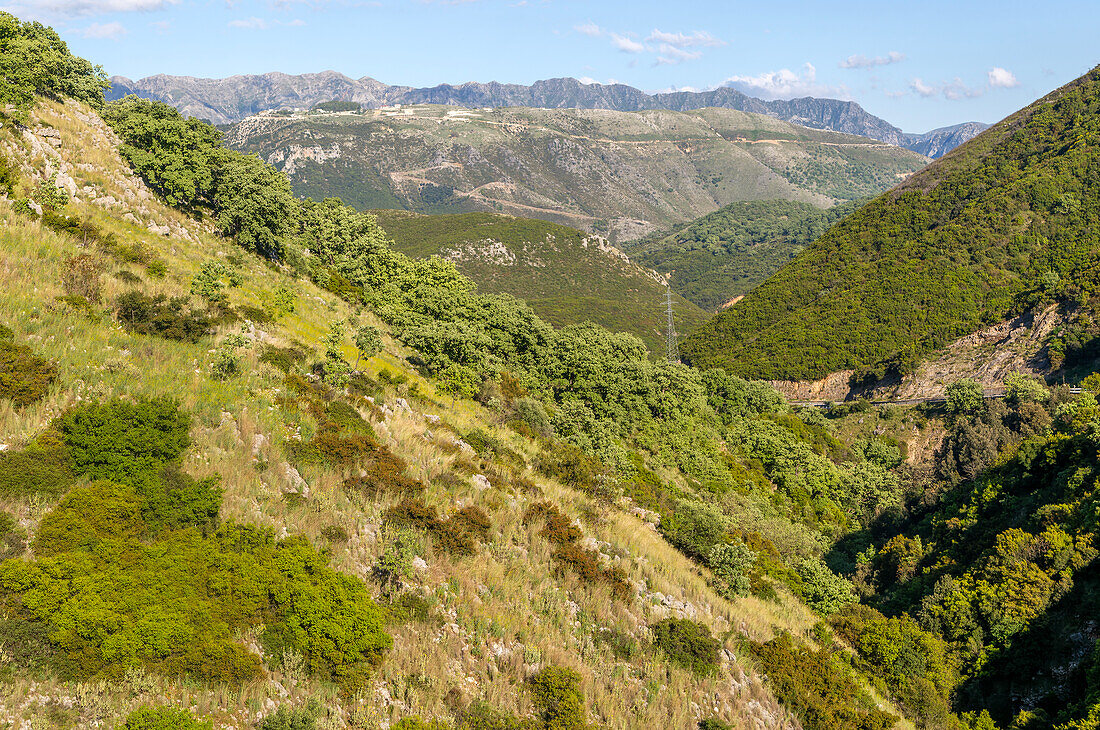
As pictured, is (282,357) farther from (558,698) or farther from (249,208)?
(249,208)

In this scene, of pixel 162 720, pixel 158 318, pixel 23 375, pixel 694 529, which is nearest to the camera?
pixel 162 720

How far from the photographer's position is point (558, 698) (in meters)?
12.0

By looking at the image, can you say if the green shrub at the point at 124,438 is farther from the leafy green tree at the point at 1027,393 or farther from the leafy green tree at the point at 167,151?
the leafy green tree at the point at 1027,393

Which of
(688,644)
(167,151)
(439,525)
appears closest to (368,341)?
(439,525)

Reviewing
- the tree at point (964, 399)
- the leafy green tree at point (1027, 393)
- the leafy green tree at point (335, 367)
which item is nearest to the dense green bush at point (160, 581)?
the leafy green tree at point (335, 367)

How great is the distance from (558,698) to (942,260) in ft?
383

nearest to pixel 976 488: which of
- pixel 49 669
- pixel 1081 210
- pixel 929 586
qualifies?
pixel 929 586

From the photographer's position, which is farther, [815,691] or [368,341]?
[368,341]

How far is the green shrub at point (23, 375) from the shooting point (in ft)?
43.3

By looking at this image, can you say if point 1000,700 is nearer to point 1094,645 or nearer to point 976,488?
point 1094,645

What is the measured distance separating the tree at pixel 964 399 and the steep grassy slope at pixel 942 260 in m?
22.6

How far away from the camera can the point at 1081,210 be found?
102188 millimetres

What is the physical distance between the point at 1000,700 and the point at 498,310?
32.7 m

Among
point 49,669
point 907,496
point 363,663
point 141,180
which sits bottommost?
point 907,496
